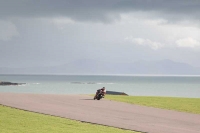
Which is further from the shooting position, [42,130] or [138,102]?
[138,102]

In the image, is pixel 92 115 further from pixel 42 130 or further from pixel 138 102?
pixel 138 102

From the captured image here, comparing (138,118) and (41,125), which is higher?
(138,118)

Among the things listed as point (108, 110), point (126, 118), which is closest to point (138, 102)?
point (108, 110)

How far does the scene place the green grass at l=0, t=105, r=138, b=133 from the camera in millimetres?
17766

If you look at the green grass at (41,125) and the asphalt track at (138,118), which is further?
the asphalt track at (138,118)

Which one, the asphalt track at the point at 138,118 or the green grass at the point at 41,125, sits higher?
the asphalt track at the point at 138,118

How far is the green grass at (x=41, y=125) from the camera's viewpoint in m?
17.8

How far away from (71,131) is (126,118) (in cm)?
676

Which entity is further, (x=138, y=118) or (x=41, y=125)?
(x=138, y=118)

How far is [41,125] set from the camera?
19125mm

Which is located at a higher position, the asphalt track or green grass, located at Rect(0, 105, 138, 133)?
the asphalt track

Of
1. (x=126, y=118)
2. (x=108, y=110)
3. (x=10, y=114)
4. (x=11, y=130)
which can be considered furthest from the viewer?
(x=108, y=110)

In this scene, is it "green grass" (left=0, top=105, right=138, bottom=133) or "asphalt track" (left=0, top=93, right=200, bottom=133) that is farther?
"asphalt track" (left=0, top=93, right=200, bottom=133)

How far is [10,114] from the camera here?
2261 centimetres
